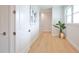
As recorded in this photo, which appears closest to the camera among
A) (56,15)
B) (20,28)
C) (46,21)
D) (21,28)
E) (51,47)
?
(20,28)

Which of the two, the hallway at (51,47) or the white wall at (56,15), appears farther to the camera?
the white wall at (56,15)

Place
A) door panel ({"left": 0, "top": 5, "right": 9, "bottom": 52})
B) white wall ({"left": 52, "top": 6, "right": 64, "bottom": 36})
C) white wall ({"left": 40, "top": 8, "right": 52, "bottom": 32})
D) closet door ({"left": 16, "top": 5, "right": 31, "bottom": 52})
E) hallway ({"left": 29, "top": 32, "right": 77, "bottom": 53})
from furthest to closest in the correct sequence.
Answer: white wall ({"left": 40, "top": 8, "right": 52, "bottom": 32}), white wall ({"left": 52, "top": 6, "right": 64, "bottom": 36}), hallway ({"left": 29, "top": 32, "right": 77, "bottom": 53}), closet door ({"left": 16, "top": 5, "right": 31, "bottom": 52}), door panel ({"left": 0, "top": 5, "right": 9, "bottom": 52})

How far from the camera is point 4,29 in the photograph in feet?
9.29

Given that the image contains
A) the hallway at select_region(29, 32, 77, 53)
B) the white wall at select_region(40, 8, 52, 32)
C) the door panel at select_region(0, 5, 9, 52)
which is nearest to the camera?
the door panel at select_region(0, 5, 9, 52)

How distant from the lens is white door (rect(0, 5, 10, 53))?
281cm

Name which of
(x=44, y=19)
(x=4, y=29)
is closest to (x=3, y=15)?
(x=4, y=29)

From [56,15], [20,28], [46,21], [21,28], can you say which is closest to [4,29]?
[20,28]

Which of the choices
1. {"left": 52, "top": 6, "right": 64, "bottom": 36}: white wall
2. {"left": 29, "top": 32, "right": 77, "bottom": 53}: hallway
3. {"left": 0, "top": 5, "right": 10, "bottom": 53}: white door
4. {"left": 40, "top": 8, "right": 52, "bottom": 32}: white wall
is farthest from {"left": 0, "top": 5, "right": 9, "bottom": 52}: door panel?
{"left": 40, "top": 8, "right": 52, "bottom": 32}: white wall

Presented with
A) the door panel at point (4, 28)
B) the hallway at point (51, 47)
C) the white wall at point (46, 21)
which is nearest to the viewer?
the door panel at point (4, 28)

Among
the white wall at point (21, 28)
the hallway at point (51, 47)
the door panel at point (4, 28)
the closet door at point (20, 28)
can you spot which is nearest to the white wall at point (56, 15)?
the hallway at point (51, 47)

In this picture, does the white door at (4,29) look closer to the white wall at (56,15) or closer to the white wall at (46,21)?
the white wall at (56,15)

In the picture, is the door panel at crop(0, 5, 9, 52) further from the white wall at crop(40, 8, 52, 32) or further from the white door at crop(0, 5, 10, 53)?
the white wall at crop(40, 8, 52, 32)

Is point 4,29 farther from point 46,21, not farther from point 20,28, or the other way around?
point 46,21

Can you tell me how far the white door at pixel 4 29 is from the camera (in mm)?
2814
